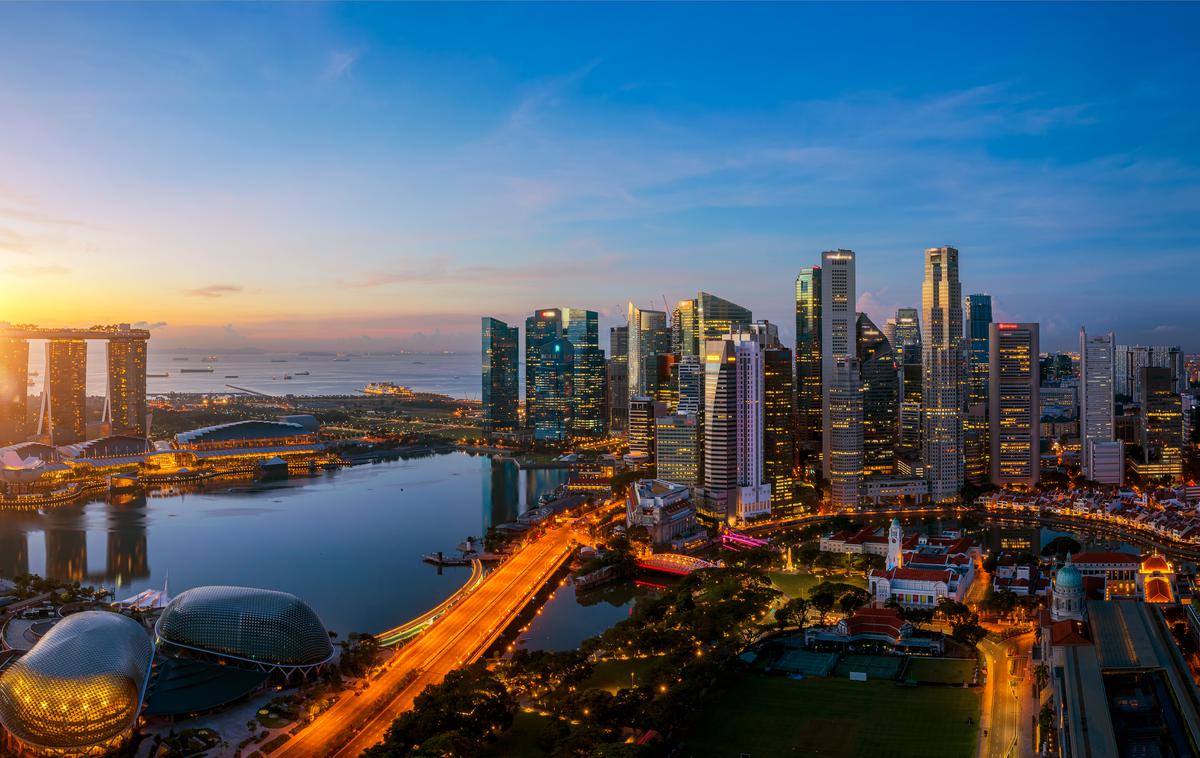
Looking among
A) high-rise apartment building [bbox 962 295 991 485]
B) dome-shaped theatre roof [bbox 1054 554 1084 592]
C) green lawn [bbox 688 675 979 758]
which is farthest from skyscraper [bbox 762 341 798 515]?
green lawn [bbox 688 675 979 758]

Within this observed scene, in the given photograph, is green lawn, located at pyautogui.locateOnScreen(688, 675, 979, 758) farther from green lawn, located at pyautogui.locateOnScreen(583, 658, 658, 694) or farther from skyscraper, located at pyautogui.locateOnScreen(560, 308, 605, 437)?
skyscraper, located at pyautogui.locateOnScreen(560, 308, 605, 437)

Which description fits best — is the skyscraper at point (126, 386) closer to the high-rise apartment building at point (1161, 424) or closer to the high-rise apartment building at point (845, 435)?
the high-rise apartment building at point (845, 435)

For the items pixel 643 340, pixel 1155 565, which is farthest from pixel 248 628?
pixel 643 340

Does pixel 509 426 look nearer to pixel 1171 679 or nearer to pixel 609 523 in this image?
pixel 609 523

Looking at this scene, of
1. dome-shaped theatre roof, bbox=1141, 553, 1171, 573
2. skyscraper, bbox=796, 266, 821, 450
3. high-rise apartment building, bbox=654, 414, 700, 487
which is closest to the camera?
dome-shaped theatre roof, bbox=1141, 553, 1171, 573

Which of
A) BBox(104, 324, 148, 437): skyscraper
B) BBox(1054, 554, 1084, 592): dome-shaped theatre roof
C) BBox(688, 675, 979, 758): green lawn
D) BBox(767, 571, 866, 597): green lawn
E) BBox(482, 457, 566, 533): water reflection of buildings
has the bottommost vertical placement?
BBox(688, 675, 979, 758): green lawn

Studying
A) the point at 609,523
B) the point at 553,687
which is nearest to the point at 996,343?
the point at 609,523
